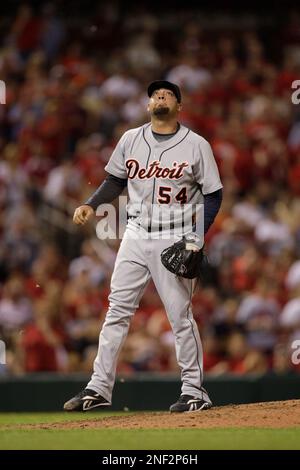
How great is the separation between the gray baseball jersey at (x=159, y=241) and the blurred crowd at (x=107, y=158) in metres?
3.18

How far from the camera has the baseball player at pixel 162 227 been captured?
671 centimetres

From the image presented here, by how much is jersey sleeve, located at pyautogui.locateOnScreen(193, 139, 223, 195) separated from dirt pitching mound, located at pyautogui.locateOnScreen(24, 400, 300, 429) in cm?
130

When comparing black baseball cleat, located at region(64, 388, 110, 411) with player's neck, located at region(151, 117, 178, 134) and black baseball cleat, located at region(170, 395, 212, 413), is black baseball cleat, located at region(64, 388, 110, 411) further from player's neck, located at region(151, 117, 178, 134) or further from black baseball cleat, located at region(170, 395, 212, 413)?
player's neck, located at region(151, 117, 178, 134)

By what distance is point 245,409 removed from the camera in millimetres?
7027

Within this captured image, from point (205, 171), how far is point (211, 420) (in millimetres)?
1428

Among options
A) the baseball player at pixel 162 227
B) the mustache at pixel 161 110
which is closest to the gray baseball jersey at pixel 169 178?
the baseball player at pixel 162 227

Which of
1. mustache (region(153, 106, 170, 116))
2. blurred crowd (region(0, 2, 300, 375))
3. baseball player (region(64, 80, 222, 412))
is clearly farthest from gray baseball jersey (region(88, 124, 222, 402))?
blurred crowd (region(0, 2, 300, 375))

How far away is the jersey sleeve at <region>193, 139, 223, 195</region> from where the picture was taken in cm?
668

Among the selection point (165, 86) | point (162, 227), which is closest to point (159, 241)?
point (162, 227)

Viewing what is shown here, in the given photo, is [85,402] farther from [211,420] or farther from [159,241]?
[159,241]

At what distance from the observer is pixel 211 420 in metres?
6.54

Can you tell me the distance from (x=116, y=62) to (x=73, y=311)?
15.7 feet
